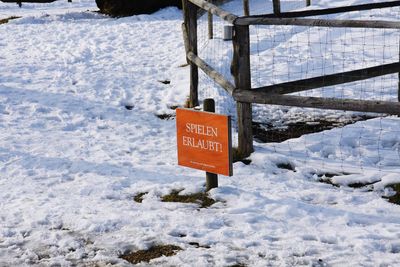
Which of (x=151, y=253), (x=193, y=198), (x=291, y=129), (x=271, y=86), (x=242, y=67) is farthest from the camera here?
(x=291, y=129)

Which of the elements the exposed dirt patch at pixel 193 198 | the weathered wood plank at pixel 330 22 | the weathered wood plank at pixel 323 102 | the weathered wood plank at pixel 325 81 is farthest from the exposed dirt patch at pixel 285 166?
the weathered wood plank at pixel 330 22

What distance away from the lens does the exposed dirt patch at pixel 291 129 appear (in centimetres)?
896

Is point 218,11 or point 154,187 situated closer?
point 154,187

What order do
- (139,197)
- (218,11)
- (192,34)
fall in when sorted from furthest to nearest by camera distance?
(192,34)
(218,11)
(139,197)

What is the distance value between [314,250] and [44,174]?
3733 millimetres

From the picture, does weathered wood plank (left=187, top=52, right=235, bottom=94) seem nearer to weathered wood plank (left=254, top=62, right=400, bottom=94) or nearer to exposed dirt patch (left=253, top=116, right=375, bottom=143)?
weathered wood plank (left=254, top=62, right=400, bottom=94)

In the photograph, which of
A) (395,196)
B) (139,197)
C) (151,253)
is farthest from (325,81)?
(151,253)

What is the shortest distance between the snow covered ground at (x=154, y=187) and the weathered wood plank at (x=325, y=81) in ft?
2.18

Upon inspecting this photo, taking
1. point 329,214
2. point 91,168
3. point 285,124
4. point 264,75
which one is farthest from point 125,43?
point 329,214

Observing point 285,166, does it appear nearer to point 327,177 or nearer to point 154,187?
point 327,177

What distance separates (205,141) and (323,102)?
1375 mm

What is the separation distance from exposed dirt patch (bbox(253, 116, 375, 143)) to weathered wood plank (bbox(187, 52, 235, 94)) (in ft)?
3.50

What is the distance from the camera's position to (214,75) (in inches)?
338

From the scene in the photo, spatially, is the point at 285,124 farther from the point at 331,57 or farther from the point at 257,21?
the point at 331,57
